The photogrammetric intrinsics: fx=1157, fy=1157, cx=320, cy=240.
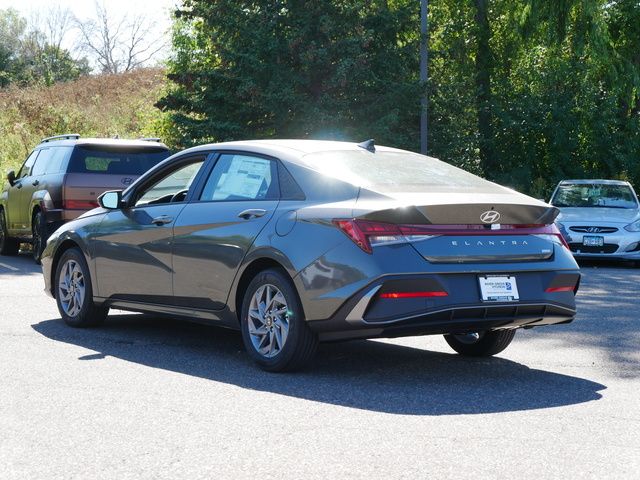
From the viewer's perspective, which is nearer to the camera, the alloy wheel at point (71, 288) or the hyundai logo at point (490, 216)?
the hyundai logo at point (490, 216)

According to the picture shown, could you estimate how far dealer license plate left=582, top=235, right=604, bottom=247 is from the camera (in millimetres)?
19047

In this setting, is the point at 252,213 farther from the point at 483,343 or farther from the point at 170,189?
the point at 170,189

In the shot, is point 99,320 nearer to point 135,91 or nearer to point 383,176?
point 383,176

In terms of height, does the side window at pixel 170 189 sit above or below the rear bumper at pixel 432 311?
above

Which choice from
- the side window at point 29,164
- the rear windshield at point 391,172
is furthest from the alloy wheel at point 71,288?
the side window at point 29,164

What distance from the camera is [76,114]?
1604 inches

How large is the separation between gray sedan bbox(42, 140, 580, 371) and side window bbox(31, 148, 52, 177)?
8983 mm

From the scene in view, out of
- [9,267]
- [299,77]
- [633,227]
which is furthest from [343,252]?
[299,77]

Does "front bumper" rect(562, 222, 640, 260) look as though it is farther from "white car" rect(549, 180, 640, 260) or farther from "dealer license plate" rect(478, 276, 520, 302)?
"dealer license plate" rect(478, 276, 520, 302)

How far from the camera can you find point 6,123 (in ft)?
131

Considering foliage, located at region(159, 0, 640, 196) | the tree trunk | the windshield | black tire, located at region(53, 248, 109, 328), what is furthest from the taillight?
the tree trunk

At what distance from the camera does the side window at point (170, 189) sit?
356 inches

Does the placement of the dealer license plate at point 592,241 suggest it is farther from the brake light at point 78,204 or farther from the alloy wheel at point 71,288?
the alloy wheel at point 71,288

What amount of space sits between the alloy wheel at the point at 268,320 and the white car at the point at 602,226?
11.5 meters
